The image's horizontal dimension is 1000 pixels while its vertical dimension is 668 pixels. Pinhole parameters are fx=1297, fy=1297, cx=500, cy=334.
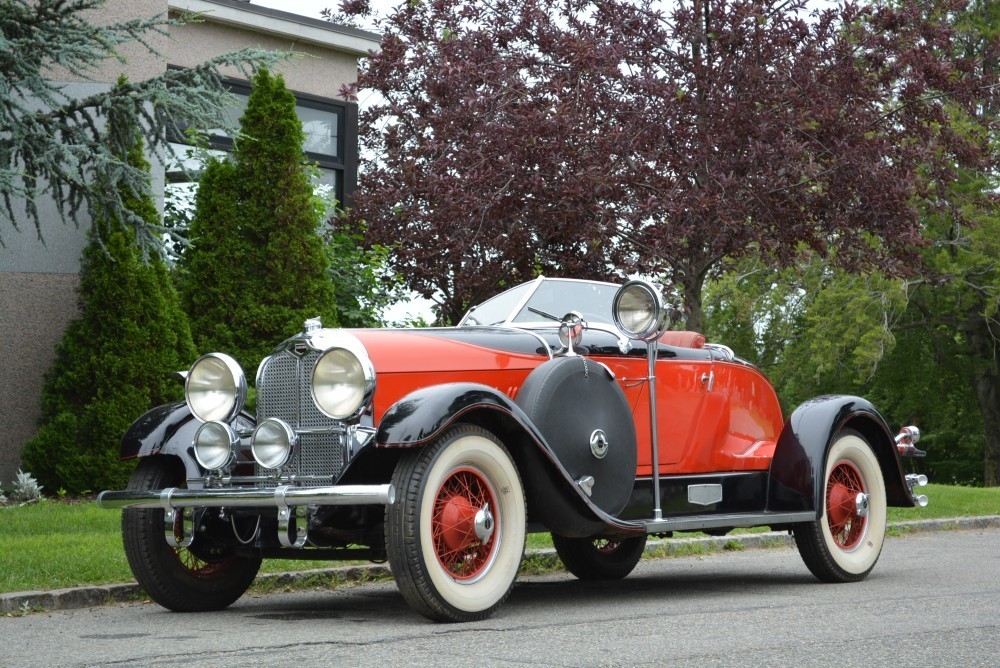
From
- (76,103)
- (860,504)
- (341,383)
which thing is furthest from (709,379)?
(76,103)

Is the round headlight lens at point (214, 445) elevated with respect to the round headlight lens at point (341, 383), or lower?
lower

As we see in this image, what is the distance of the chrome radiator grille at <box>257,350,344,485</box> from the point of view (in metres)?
6.34

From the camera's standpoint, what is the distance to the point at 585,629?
18.7ft

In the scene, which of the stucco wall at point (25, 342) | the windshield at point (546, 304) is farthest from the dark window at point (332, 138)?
the windshield at point (546, 304)

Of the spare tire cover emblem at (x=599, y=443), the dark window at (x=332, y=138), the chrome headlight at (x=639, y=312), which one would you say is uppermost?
the dark window at (x=332, y=138)

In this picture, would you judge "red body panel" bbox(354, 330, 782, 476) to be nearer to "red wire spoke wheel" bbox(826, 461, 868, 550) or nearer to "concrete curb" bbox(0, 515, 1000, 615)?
"red wire spoke wheel" bbox(826, 461, 868, 550)

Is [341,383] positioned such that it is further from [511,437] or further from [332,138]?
[332,138]

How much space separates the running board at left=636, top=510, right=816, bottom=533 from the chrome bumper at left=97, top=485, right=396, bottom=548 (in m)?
1.77

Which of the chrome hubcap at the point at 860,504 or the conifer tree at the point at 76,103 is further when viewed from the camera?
the conifer tree at the point at 76,103

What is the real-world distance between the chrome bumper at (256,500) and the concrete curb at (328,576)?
28.9 inches

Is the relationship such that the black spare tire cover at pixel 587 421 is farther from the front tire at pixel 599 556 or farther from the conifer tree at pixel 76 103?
the conifer tree at pixel 76 103

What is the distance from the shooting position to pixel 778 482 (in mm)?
7828

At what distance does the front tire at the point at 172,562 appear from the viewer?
6.59 m

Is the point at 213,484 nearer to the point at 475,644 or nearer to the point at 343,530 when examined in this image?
the point at 343,530
